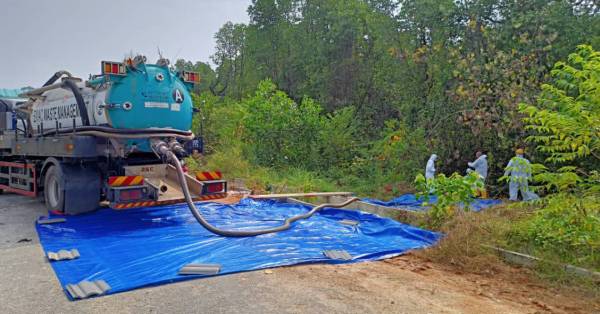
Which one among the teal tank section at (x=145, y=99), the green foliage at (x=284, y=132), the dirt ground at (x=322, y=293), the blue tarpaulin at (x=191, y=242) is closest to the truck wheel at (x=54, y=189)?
the blue tarpaulin at (x=191, y=242)

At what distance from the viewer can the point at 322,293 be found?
15.7ft

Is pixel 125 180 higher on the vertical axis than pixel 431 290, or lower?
higher

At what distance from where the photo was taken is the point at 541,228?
6254mm

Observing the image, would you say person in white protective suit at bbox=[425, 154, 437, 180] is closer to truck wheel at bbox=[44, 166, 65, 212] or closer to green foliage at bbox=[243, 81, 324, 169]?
green foliage at bbox=[243, 81, 324, 169]

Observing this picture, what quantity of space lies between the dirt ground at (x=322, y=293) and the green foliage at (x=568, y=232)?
0.60 m

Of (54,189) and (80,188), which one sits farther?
(54,189)

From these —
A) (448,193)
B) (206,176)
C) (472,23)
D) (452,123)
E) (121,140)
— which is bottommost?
(448,193)

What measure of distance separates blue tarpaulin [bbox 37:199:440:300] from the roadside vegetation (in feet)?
3.39

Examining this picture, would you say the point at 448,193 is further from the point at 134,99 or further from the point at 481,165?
the point at 134,99

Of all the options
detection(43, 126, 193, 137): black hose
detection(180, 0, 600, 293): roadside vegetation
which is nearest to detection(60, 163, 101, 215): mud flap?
detection(43, 126, 193, 137): black hose

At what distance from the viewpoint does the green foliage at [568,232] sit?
5.52 m

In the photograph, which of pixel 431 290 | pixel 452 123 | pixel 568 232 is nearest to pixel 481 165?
pixel 452 123

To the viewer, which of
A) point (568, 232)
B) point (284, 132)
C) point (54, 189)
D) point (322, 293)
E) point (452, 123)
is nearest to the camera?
point (322, 293)

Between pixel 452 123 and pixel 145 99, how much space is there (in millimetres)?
8678
